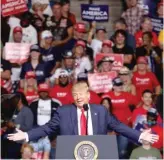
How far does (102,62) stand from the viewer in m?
11.2

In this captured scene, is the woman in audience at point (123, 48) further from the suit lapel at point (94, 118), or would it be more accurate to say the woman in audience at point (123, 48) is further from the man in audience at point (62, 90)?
the suit lapel at point (94, 118)

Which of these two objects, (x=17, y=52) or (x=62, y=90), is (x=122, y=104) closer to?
(x=62, y=90)

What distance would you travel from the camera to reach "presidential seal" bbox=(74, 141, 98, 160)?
561 cm

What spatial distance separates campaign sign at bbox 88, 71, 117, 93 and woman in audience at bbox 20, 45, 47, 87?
2.96 feet

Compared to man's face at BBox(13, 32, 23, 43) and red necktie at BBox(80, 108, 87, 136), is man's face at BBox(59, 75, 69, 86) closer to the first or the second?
man's face at BBox(13, 32, 23, 43)

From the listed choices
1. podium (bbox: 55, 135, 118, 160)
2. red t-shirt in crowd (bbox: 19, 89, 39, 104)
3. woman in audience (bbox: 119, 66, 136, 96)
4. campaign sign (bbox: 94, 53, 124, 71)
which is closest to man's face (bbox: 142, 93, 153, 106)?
woman in audience (bbox: 119, 66, 136, 96)

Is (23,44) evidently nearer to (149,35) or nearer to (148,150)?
(149,35)

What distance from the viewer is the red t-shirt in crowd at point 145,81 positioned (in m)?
11.1

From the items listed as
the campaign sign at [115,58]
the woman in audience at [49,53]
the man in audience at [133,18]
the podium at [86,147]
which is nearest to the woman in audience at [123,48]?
the campaign sign at [115,58]

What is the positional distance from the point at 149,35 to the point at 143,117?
230 cm

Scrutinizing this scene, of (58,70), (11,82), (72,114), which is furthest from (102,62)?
(72,114)

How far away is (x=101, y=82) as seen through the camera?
1088cm

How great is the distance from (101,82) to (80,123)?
4.77m

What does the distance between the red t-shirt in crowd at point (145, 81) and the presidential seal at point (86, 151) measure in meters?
5.53
